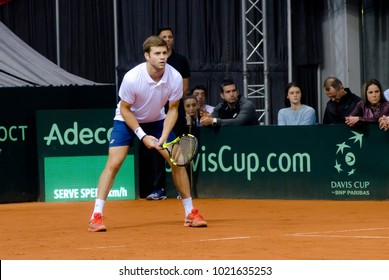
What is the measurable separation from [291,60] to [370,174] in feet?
21.6

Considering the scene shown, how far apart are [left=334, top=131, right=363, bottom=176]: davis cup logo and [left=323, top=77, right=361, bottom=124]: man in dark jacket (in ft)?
1.46

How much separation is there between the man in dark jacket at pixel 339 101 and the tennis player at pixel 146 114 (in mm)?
3963

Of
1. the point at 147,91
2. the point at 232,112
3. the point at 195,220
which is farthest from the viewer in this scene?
the point at 232,112

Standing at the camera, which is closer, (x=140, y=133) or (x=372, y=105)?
(x=140, y=133)

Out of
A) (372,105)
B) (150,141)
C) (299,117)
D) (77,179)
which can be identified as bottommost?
(77,179)

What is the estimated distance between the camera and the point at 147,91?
12086mm

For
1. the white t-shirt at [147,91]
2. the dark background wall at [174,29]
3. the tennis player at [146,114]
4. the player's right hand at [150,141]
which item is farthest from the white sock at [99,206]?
the dark background wall at [174,29]

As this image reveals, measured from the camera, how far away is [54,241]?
11.2 meters

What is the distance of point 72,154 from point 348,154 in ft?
12.3

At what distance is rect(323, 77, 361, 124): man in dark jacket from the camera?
15.7m

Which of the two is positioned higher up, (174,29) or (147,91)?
(174,29)

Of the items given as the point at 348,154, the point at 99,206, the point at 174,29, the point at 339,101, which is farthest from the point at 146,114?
the point at 174,29

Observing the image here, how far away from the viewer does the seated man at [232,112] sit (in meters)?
16.2

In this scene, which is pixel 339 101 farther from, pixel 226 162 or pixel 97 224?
pixel 97 224
